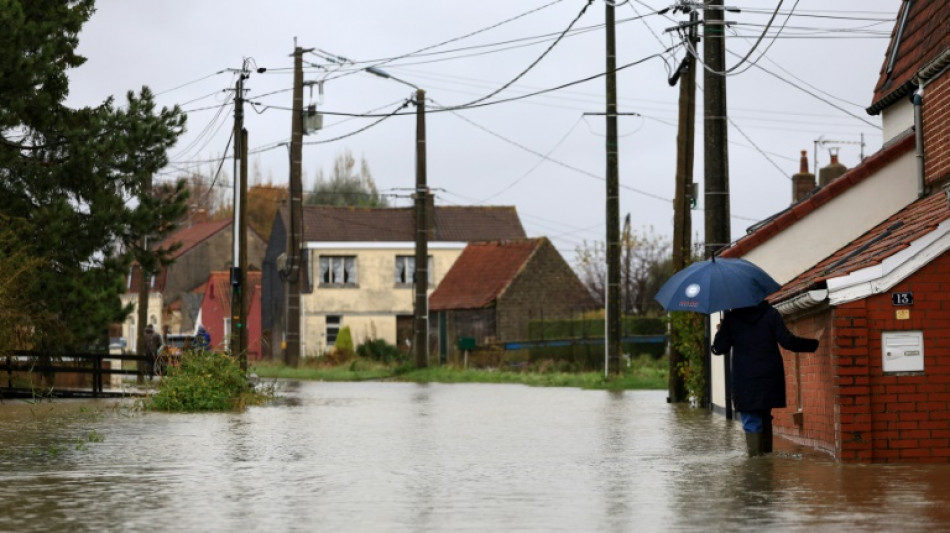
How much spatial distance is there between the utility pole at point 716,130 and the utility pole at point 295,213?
32.0 meters

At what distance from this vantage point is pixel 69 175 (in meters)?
32.0

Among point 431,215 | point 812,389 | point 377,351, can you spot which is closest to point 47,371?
point 812,389

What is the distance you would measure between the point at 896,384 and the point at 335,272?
5949cm

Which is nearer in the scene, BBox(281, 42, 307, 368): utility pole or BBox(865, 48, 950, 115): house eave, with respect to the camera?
BBox(865, 48, 950, 115): house eave

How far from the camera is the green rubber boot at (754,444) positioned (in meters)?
15.4

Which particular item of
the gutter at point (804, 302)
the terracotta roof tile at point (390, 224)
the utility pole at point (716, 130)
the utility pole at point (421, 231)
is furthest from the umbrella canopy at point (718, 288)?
the terracotta roof tile at point (390, 224)

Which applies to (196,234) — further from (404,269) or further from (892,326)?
(892,326)

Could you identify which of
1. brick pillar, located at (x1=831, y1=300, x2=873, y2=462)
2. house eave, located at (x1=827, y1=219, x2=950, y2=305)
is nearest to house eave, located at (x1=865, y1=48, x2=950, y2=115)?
house eave, located at (x1=827, y1=219, x2=950, y2=305)

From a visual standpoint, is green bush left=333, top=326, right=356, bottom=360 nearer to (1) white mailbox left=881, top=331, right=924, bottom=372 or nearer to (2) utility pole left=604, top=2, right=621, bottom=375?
(2) utility pole left=604, top=2, right=621, bottom=375

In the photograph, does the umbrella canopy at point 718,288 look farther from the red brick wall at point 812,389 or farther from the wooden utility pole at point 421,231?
the wooden utility pole at point 421,231

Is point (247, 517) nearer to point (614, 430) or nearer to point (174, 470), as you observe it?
point (174, 470)

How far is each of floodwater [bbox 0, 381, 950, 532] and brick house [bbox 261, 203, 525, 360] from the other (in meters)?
48.2

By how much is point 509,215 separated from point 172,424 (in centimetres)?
5664

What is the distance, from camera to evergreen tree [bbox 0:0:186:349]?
102 feet
